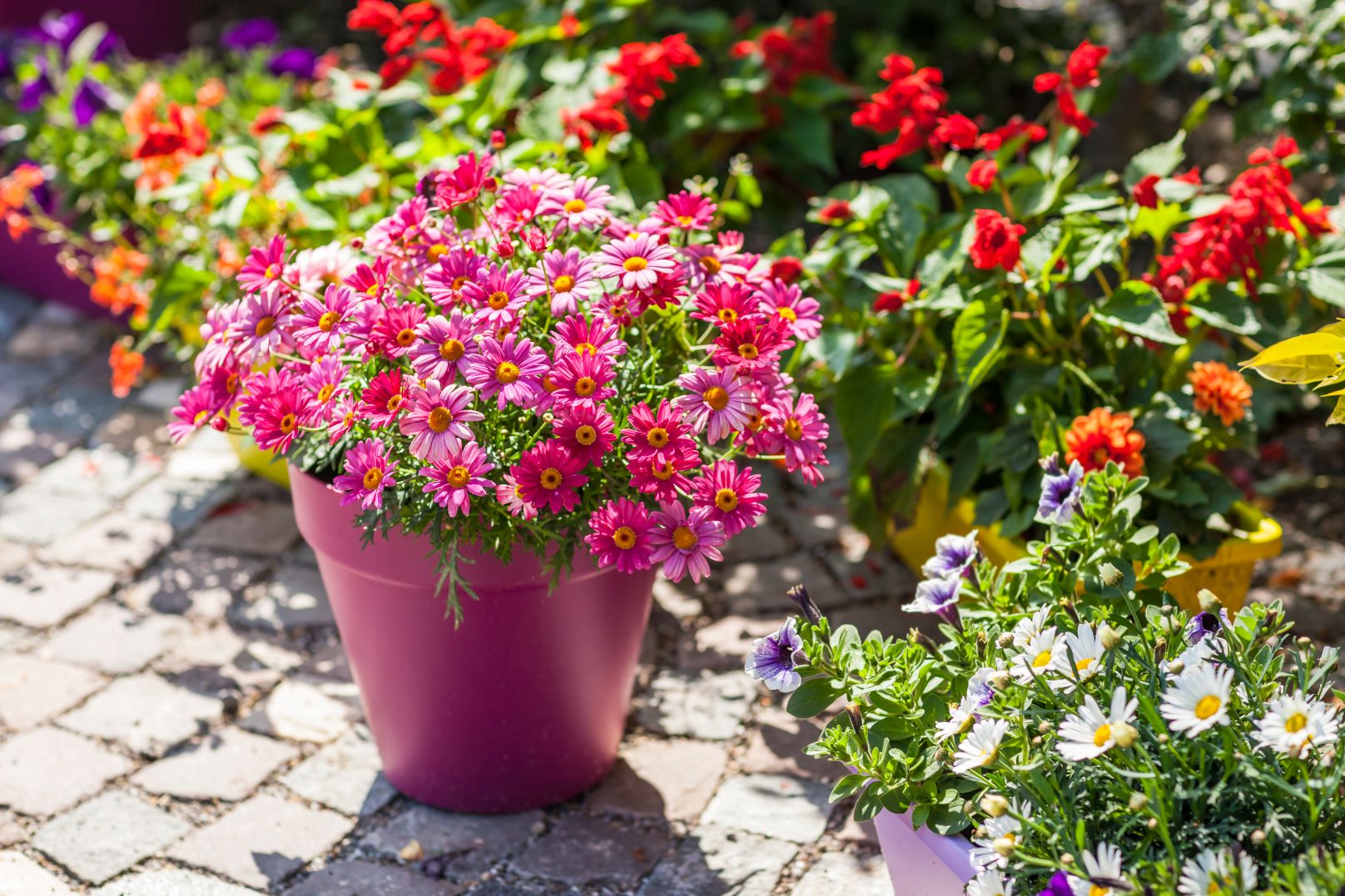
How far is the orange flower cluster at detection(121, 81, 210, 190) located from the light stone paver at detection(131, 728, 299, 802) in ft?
3.50

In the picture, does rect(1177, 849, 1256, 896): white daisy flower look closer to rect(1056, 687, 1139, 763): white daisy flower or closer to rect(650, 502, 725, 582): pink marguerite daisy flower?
rect(1056, 687, 1139, 763): white daisy flower

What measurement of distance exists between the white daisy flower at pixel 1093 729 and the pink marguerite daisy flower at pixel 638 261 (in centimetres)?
72

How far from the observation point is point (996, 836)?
4.33ft

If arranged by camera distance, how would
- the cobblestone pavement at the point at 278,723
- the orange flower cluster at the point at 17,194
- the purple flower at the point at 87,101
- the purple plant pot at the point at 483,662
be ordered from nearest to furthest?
the purple plant pot at the point at 483,662, the cobblestone pavement at the point at 278,723, the orange flower cluster at the point at 17,194, the purple flower at the point at 87,101

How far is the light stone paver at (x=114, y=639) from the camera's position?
2.41 meters

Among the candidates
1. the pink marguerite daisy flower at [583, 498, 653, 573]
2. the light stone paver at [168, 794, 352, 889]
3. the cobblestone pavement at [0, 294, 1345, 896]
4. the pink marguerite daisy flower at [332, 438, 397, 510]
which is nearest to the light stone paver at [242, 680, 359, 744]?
the cobblestone pavement at [0, 294, 1345, 896]

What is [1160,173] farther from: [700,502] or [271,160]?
[271,160]

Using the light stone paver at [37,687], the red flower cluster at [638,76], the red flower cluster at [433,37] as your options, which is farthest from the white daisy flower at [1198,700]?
the light stone paver at [37,687]

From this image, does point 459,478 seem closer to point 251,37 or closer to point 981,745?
point 981,745

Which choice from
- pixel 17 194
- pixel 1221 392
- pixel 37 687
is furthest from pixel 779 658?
pixel 17 194

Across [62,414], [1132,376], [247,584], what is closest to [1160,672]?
[1132,376]

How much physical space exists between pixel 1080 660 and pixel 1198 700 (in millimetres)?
144

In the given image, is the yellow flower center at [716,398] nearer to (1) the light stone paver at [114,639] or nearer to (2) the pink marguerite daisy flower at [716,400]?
(2) the pink marguerite daisy flower at [716,400]

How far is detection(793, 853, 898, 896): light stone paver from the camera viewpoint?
1858 mm
